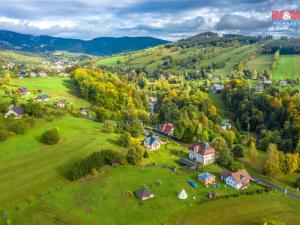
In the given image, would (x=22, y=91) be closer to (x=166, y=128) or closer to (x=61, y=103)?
(x=61, y=103)

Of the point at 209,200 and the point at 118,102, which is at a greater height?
the point at 118,102

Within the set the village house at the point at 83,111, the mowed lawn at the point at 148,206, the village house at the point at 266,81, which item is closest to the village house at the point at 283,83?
the village house at the point at 266,81

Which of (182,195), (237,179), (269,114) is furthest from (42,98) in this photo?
(269,114)

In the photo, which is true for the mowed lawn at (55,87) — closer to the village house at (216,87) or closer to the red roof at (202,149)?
the red roof at (202,149)

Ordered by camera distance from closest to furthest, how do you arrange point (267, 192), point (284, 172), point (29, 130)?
point (267, 192)
point (284, 172)
point (29, 130)

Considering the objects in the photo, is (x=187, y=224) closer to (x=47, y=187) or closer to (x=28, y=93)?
(x=47, y=187)

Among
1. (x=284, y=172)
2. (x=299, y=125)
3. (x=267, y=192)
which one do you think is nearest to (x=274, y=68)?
(x=299, y=125)
